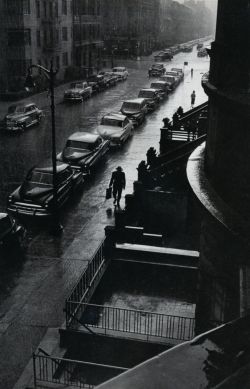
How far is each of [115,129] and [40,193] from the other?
484 inches

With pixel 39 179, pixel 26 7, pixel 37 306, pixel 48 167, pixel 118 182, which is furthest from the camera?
pixel 26 7

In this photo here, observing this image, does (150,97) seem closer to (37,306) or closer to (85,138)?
(85,138)

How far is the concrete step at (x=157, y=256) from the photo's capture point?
521 inches

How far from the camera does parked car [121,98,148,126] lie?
112 feet

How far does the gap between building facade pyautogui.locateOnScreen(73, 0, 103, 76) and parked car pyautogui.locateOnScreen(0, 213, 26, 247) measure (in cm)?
4870

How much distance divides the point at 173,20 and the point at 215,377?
15770cm

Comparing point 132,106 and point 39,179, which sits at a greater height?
point 39,179

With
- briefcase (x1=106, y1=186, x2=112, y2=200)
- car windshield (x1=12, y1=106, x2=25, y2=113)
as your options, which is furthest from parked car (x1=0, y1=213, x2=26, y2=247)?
car windshield (x1=12, y1=106, x2=25, y2=113)

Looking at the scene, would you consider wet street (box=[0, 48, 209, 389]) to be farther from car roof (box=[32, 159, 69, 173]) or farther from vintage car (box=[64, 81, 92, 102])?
vintage car (box=[64, 81, 92, 102])

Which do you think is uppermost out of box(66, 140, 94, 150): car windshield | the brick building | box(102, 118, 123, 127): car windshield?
the brick building

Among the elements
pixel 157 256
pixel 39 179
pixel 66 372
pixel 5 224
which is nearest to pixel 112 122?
pixel 39 179

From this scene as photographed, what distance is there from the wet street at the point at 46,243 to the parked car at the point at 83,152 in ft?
2.29

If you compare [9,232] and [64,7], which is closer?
[9,232]

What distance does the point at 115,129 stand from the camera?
28.7m
